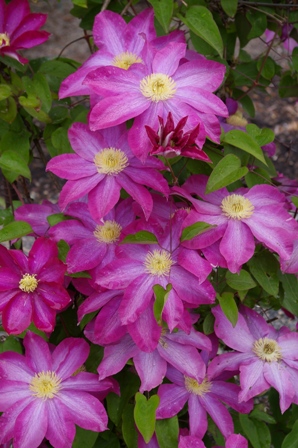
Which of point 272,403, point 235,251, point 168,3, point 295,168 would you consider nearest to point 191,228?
point 235,251

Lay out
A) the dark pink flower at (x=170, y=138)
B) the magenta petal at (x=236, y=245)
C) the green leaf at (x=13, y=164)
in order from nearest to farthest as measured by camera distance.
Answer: the dark pink flower at (x=170, y=138), the magenta petal at (x=236, y=245), the green leaf at (x=13, y=164)

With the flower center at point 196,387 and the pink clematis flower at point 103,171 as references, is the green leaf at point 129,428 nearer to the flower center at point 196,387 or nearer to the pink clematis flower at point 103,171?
the flower center at point 196,387

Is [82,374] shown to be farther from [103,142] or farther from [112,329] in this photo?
[103,142]

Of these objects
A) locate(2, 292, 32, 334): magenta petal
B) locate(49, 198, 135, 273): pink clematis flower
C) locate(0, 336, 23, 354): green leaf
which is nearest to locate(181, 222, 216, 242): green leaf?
locate(49, 198, 135, 273): pink clematis flower

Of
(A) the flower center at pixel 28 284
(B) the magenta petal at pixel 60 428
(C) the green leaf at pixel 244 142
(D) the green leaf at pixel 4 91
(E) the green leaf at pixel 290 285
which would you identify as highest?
(C) the green leaf at pixel 244 142

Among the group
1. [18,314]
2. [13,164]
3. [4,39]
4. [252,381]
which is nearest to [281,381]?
[252,381]

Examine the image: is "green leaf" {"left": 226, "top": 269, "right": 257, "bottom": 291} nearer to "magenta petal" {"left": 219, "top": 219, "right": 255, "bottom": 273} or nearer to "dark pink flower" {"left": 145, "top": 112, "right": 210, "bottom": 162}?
"magenta petal" {"left": 219, "top": 219, "right": 255, "bottom": 273}

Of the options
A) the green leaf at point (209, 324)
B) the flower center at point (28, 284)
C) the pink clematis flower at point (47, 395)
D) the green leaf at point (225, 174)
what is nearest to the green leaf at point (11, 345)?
the pink clematis flower at point (47, 395)
